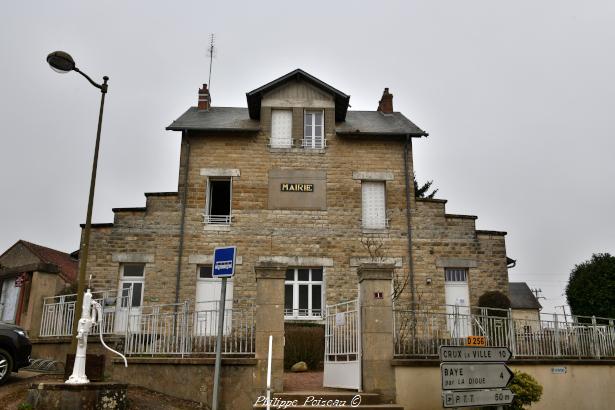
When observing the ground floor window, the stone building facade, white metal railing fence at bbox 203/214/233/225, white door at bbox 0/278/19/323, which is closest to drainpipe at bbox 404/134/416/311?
the stone building facade

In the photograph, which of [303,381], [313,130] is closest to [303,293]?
[313,130]

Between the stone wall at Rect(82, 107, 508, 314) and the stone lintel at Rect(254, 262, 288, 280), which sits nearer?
the stone lintel at Rect(254, 262, 288, 280)

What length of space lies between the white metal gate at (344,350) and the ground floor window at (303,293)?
6.32 m

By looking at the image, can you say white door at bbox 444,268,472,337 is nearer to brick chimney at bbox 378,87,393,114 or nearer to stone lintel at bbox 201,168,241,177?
brick chimney at bbox 378,87,393,114

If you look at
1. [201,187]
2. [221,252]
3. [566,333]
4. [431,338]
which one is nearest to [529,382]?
[431,338]

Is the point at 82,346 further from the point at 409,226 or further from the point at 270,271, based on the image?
the point at 409,226

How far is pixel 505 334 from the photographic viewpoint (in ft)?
35.7

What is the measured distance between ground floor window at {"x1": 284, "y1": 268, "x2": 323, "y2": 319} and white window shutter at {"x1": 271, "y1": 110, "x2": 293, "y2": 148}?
4.45 m

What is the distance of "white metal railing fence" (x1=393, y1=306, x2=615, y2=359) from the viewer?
10461mm

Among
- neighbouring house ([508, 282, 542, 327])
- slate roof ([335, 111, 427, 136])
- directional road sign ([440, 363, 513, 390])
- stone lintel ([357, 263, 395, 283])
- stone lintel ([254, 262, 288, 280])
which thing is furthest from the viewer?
neighbouring house ([508, 282, 542, 327])

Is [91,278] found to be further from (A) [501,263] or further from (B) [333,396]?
(A) [501,263]

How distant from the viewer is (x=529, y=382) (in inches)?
367

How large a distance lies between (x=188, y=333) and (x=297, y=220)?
27.5 ft

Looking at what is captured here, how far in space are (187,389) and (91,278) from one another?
30.5 feet
